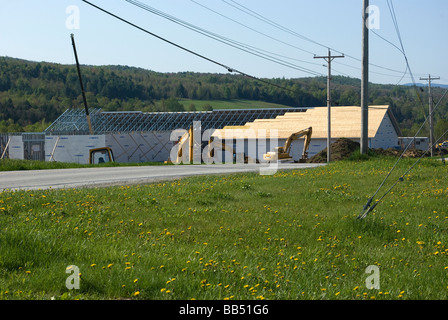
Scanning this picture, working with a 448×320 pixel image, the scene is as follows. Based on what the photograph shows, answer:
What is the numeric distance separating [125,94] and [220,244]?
127 meters

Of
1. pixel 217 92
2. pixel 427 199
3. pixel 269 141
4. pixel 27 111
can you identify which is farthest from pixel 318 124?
pixel 217 92

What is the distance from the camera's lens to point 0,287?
542cm

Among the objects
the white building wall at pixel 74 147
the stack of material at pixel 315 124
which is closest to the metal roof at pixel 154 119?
the stack of material at pixel 315 124

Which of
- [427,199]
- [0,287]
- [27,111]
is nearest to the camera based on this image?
[0,287]

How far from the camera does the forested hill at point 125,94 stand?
9662cm

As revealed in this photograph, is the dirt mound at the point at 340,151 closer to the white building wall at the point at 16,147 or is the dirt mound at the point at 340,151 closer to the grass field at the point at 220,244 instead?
the white building wall at the point at 16,147

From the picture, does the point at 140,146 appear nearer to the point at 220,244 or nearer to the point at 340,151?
the point at 340,151

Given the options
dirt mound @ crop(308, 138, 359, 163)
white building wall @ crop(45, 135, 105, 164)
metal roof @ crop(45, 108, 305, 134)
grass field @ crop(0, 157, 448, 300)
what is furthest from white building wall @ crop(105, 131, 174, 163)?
grass field @ crop(0, 157, 448, 300)

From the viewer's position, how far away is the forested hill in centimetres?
9662

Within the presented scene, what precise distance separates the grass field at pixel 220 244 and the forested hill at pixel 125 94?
2605 inches
